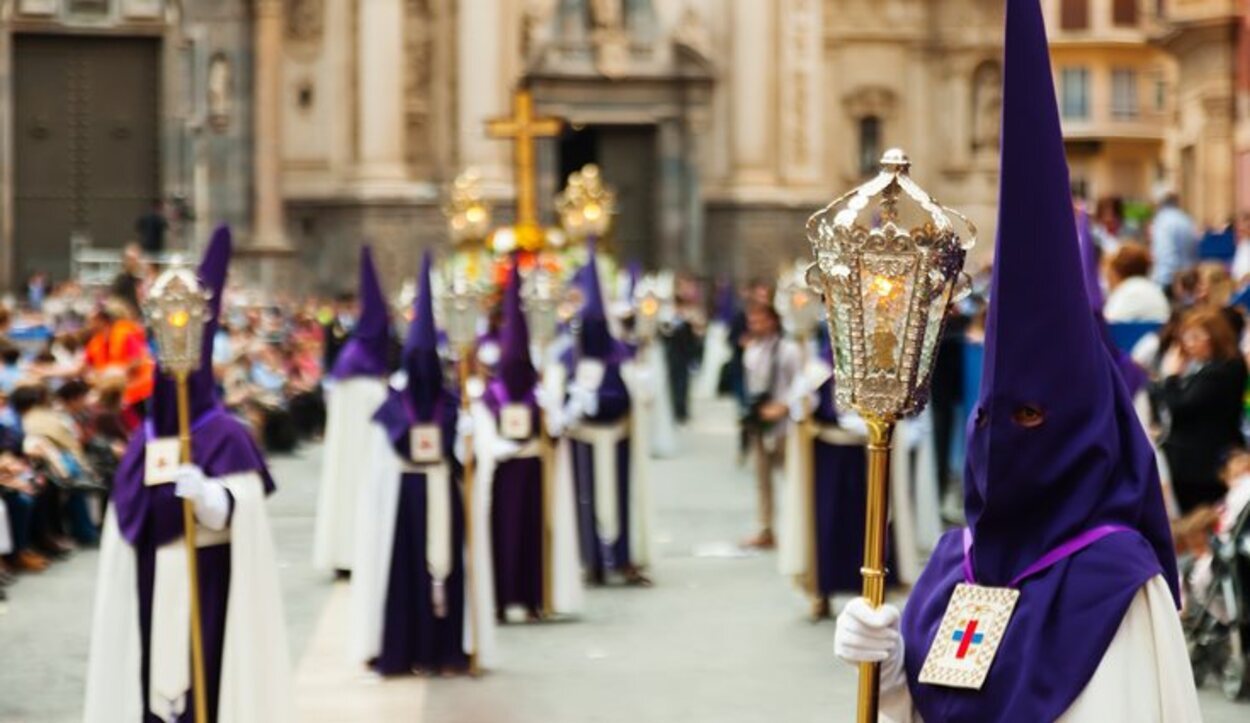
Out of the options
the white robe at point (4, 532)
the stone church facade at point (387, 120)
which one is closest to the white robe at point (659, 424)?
the stone church facade at point (387, 120)

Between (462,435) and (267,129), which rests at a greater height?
(267,129)

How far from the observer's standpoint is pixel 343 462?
707 inches

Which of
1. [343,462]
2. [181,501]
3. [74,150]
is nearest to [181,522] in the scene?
[181,501]

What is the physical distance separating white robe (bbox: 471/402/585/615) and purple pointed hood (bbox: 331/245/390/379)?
1421 millimetres

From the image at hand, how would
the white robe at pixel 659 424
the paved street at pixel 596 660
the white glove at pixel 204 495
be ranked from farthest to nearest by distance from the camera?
the white robe at pixel 659 424, the paved street at pixel 596 660, the white glove at pixel 204 495

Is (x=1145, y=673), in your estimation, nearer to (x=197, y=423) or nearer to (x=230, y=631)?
(x=230, y=631)

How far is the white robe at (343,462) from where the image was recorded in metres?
17.7

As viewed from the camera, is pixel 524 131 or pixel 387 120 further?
pixel 387 120

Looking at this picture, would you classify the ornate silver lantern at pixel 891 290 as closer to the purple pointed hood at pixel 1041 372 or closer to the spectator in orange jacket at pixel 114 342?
the purple pointed hood at pixel 1041 372

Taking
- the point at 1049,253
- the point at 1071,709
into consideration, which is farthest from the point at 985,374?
the point at 1071,709

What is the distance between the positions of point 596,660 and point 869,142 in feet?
135

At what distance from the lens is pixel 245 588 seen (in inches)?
380

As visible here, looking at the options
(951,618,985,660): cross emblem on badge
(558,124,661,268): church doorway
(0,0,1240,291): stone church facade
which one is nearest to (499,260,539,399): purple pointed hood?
(951,618,985,660): cross emblem on badge

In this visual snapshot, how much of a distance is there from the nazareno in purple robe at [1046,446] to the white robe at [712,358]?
34252 millimetres
